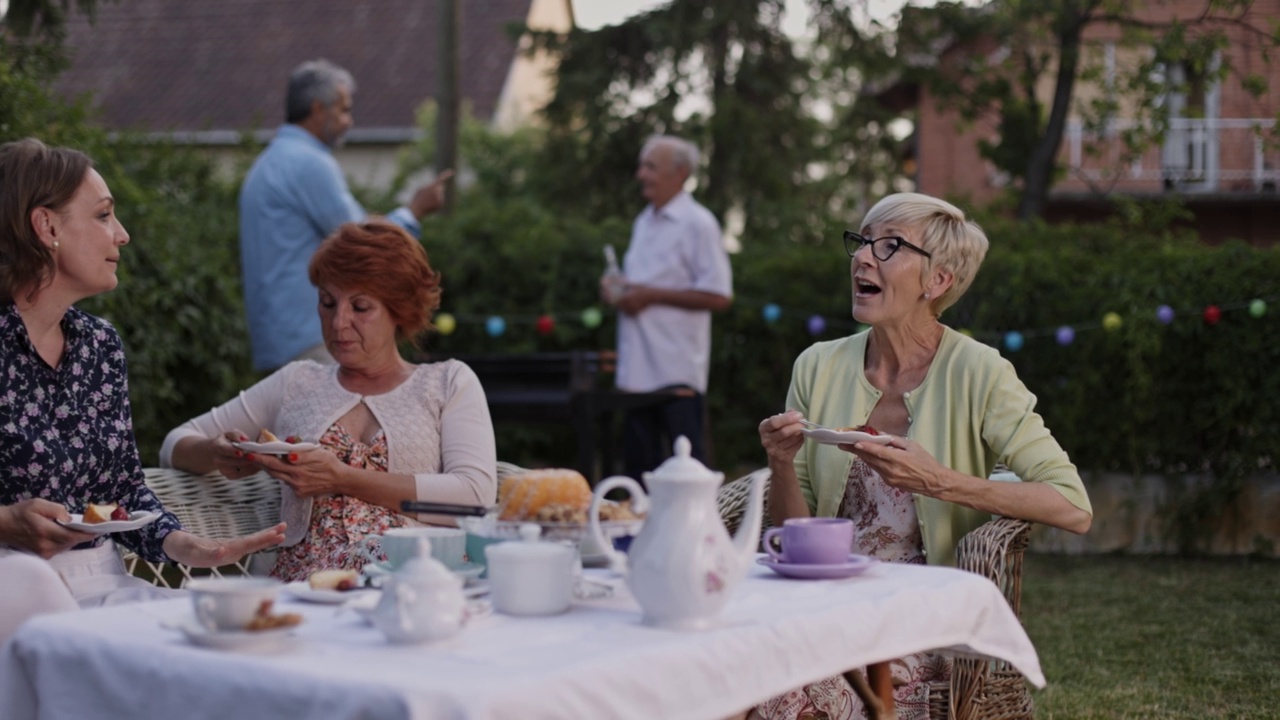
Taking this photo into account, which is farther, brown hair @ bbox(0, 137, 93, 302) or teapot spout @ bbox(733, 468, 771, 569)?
brown hair @ bbox(0, 137, 93, 302)

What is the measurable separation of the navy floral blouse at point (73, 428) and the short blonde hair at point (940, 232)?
1670 mm

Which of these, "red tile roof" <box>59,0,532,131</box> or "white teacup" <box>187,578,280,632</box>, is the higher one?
"red tile roof" <box>59,0,532,131</box>

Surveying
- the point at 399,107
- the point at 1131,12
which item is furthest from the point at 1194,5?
the point at 399,107

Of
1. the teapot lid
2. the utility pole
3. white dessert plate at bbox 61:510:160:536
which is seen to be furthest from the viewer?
the utility pole

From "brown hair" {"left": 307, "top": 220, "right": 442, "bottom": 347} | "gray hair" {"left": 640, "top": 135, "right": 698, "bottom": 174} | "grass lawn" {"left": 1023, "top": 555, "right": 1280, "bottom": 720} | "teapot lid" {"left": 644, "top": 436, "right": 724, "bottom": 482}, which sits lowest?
"grass lawn" {"left": 1023, "top": 555, "right": 1280, "bottom": 720}

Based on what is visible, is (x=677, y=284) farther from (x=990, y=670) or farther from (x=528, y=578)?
(x=528, y=578)

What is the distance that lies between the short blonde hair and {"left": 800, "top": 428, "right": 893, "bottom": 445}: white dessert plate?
2.11 ft

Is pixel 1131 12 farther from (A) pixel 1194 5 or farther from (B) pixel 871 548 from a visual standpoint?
(B) pixel 871 548

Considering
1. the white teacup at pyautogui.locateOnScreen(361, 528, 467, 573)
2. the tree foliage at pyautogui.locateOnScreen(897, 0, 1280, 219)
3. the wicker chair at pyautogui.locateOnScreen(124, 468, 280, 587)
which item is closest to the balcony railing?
the tree foliage at pyautogui.locateOnScreen(897, 0, 1280, 219)

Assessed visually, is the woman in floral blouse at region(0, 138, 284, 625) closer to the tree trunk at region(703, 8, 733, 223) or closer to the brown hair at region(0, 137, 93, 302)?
the brown hair at region(0, 137, 93, 302)

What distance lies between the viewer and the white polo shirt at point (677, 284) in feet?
21.6

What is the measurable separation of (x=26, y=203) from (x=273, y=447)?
2.25 feet

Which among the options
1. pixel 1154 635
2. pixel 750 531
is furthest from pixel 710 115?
pixel 750 531

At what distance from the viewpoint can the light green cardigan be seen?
9.51ft
